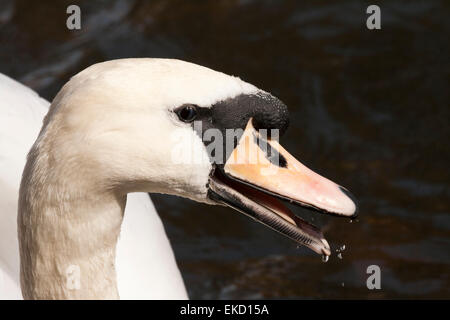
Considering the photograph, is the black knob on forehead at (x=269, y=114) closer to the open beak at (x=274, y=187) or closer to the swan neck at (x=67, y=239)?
the open beak at (x=274, y=187)

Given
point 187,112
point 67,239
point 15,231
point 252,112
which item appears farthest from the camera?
point 15,231

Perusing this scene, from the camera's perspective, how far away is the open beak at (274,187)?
3074 millimetres

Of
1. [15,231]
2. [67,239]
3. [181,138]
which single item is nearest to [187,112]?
[181,138]

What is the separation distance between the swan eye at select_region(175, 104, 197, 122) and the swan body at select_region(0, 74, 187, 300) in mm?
1553

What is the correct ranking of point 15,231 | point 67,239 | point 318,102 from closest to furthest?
point 67,239
point 15,231
point 318,102

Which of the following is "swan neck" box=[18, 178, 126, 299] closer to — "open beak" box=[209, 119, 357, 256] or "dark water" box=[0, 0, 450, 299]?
"open beak" box=[209, 119, 357, 256]

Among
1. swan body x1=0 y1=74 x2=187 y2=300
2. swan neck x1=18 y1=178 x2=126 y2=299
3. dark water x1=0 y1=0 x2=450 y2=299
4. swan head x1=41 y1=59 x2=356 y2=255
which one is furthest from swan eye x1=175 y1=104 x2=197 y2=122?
dark water x1=0 y1=0 x2=450 y2=299

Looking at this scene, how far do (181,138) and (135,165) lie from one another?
0.17 m

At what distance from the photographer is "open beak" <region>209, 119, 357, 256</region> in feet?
10.1

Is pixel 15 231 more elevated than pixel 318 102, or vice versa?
pixel 318 102

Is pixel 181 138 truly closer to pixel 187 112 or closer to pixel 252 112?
pixel 187 112

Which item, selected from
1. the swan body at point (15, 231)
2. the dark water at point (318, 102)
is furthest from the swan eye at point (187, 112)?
the dark water at point (318, 102)

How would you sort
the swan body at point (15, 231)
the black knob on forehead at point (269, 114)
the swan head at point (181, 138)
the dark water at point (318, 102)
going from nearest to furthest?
the swan head at point (181, 138) → the black knob on forehead at point (269, 114) → the swan body at point (15, 231) → the dark water at point (318, 102)

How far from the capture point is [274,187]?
10.1ft
